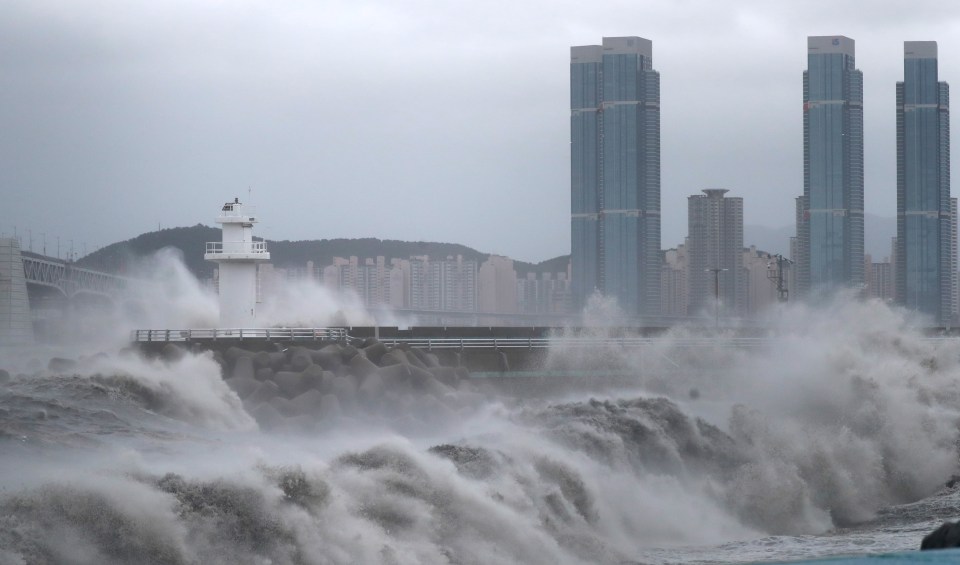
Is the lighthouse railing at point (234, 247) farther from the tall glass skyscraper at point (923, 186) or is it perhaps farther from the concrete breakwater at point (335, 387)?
the tall glass skyscraper at point (923, 186)

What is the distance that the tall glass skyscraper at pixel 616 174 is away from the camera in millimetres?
96125

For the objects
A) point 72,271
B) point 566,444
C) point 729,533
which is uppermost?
point 72,271

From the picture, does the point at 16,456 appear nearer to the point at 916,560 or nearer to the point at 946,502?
the point at 916,560

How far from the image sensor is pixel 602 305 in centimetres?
7525

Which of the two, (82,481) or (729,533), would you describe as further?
(729,533)

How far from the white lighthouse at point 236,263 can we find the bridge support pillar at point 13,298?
4517 mm

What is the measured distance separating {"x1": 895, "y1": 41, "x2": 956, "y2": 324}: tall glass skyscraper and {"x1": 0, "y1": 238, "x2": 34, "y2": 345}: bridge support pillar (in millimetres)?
82613

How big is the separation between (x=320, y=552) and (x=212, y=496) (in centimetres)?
121

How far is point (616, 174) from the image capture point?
4040 inches

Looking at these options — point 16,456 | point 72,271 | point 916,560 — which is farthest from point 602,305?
point 916,560

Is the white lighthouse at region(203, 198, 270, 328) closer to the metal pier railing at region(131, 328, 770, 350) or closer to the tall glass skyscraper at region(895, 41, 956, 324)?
the metal pier railing at region(131, 328, 770, 350)

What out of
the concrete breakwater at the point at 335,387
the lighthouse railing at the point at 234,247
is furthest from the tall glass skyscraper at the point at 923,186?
the concrete breakwater at the point at 335,387

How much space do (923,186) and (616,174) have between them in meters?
26.7

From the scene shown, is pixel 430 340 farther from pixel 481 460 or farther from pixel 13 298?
pixel 481 460
